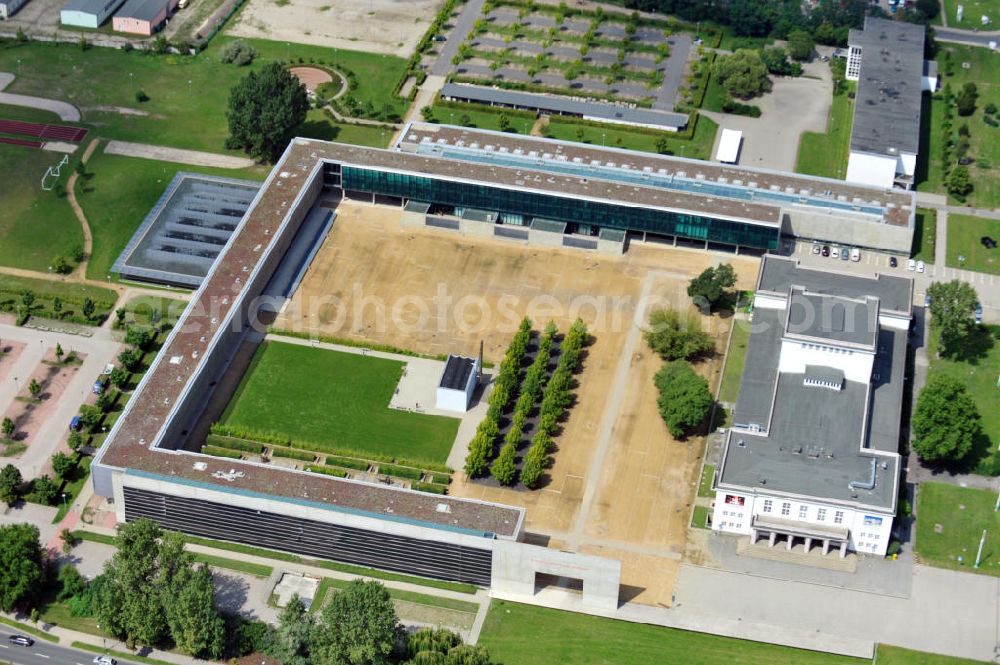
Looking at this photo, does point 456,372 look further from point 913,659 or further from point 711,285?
point 913,659

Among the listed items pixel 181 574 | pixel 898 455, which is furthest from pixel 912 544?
pixel 181 574

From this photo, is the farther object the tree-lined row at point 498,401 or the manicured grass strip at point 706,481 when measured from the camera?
the tree-lined row at point 498,401

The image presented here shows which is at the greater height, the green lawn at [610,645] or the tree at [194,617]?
the tree at [194,617]

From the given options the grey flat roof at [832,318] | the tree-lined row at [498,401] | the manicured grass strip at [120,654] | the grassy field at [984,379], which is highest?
the grey flat roof at [832,318]

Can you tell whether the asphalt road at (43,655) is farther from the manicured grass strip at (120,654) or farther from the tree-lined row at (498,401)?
the tree-lined row at (498,401)

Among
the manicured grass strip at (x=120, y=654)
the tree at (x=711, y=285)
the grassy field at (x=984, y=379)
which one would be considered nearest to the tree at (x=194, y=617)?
the manicured grass strip at (x=120, y=654)

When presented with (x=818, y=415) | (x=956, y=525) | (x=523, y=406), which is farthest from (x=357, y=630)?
(x=956, y=525)
